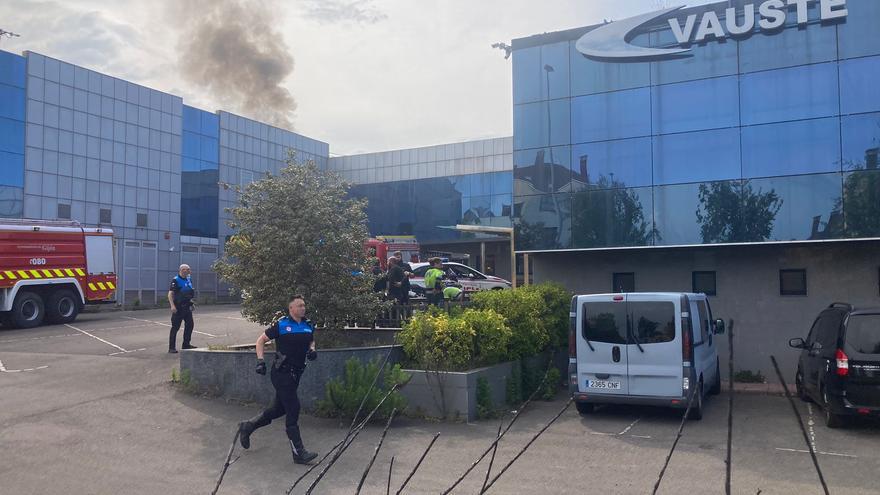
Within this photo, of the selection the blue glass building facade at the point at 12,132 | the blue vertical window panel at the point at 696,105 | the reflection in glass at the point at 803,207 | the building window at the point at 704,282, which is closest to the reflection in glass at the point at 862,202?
the reflection in glass at the point at 803,207

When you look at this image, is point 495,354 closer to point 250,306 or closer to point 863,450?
point 250,306

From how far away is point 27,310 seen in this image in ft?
65.1

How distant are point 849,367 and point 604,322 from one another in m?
3.20

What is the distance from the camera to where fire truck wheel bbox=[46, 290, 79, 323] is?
20.5 meters

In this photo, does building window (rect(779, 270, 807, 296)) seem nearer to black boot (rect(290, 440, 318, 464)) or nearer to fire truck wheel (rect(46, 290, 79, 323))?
black boot (rect(290, 440, 318, 464))

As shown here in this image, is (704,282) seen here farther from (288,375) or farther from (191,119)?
(191,119)

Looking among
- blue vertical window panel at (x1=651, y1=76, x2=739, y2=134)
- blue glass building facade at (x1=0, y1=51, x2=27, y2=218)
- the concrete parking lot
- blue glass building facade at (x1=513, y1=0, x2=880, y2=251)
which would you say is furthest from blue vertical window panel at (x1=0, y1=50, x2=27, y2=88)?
blue vertical window panel at (x1=651, y1=76, x2=739, y2=134)

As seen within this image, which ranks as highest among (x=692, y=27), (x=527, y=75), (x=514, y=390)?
(x=692, y=27)

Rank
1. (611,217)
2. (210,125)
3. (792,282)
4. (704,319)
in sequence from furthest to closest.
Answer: (210,125) → (611,217) → (792,282) → (704,319)

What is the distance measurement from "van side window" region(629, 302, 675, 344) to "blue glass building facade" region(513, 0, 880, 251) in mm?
5004

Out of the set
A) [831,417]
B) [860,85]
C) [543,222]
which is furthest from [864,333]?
[543,222]

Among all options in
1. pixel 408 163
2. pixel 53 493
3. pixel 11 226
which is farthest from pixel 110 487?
pixel 408 163

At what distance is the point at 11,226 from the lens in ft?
64.7

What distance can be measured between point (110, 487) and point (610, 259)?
471 inches
